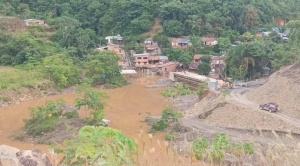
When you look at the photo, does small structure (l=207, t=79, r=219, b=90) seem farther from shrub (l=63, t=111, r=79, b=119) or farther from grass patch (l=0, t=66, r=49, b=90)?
grass patch (l=0, t=66, r=49, b=90)

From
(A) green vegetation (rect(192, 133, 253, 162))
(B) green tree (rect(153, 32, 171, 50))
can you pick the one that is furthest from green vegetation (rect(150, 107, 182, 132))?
(B) green tree (rect(153, 32, 171, 50))

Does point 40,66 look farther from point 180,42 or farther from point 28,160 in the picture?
point 28,160

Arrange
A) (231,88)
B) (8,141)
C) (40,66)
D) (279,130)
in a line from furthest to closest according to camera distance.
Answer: (40,66) → (231,88) → (8,141) → (279,130)

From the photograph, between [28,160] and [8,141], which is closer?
[28,160]

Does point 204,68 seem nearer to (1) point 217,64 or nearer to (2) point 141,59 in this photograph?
(1) point 217,64

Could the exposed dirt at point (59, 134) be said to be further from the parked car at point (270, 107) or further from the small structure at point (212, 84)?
the small structure at point (212, 84)


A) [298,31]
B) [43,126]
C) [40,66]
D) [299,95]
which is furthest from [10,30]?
[299,95]
